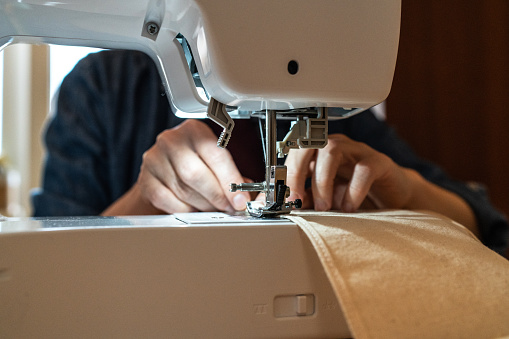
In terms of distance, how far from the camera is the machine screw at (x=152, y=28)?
1.73 ft

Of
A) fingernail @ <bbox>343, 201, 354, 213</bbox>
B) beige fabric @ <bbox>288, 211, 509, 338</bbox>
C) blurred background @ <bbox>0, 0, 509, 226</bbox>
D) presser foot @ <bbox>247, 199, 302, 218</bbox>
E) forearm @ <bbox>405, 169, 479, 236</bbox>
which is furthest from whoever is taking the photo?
blurred background @ <bbox>0, 0, 509, 226</bbox>

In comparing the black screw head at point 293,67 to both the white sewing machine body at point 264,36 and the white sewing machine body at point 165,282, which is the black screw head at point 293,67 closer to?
the white sewing machine body at point 264,36

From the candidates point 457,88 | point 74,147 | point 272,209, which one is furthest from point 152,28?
point 457,88

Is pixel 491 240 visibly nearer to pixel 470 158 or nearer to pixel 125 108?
pixel 470 158

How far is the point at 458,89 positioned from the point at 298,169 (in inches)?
44.0

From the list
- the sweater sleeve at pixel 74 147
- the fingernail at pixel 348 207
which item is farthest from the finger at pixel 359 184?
the sweater sleeve at pixel 74 147

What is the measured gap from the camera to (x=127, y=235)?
41cm

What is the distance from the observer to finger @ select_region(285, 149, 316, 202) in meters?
Result: 0.62

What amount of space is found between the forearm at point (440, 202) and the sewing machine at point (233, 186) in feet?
1.47

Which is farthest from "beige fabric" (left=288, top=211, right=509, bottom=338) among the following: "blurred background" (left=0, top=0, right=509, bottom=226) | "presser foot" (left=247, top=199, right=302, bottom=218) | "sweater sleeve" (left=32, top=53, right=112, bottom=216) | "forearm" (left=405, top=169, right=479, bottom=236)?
"blurred background" (left=0, top=0, right=509, bottom=226)

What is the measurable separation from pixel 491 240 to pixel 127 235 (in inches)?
32.0

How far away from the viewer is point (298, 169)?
24.8 inches

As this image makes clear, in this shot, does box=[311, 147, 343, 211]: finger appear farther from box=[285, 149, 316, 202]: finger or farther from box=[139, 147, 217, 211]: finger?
box=[139, 147, 217, 211]: finger

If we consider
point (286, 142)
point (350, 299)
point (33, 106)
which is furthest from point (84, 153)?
point (33, 106)
